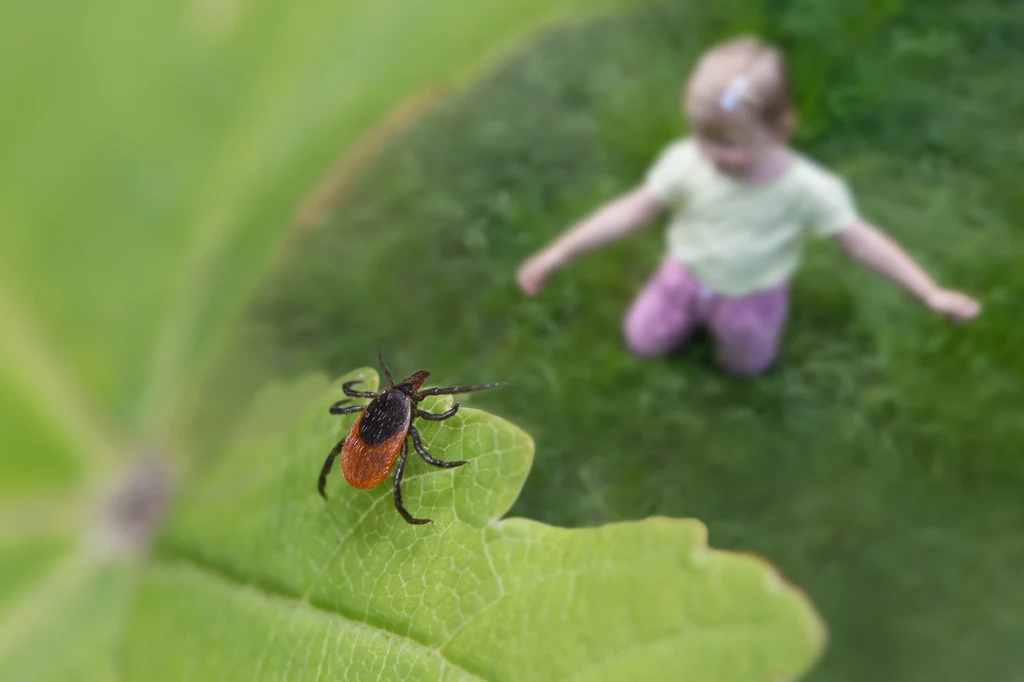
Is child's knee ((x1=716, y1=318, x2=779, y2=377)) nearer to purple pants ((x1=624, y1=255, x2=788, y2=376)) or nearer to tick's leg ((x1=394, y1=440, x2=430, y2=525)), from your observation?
purple pants ((x1=624, y1=255, x2=788, y2=376))

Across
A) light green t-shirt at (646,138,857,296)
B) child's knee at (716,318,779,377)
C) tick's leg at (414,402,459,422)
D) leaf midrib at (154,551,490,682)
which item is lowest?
child's knee at (716,318,779,377)

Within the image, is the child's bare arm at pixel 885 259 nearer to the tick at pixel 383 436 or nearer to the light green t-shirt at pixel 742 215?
the light green t-shirt at pixel 742 215

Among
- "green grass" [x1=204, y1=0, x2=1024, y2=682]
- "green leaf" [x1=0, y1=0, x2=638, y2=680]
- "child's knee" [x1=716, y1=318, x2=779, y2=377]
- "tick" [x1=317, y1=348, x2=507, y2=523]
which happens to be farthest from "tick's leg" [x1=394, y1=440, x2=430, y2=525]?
"child's knee" [x1=716, y1=318, x2=779, y2=377]

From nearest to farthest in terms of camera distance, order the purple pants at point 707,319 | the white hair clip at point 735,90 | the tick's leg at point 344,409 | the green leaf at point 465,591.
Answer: the green leaf at point 465,591 → the tick's leg at point 344,409 → the white hair clip at point 735,90 → the purple pants at point 707,319

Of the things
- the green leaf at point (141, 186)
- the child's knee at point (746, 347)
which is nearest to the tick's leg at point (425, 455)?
the green leaf at point (141, 186)

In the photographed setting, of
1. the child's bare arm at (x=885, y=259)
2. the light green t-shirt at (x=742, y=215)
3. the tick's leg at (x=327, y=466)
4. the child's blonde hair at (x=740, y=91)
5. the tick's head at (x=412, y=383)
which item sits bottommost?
the child's bare arm at (x=885, y=259)

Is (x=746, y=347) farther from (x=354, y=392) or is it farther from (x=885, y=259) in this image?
(x=354, y=392)
